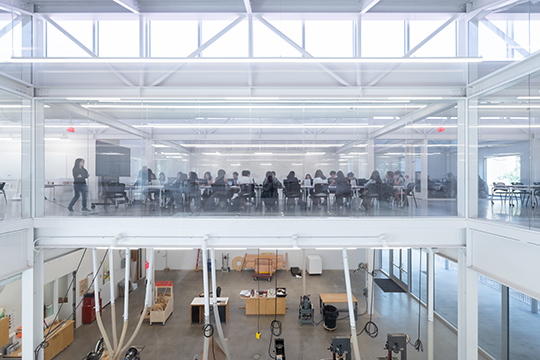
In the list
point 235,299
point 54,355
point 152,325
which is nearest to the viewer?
point 54,355

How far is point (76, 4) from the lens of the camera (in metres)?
5.57

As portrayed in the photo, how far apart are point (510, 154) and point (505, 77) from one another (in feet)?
4.86

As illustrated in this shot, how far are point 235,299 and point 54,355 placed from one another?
5138 mm

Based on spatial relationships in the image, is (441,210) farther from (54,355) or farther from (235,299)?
(54,355)

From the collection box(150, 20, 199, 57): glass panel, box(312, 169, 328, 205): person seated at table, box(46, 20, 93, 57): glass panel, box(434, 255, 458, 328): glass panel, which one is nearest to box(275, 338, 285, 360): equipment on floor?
box(312, 169, 328, 205): person seated at table

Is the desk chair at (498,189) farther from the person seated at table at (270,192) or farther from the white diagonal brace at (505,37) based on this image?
the person seated at table at (270,192)

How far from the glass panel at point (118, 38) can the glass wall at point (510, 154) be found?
7552 millimetres

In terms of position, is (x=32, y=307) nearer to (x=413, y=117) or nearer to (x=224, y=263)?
(x=224, y=263)

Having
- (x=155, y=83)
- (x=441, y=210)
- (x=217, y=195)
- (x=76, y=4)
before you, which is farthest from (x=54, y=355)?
(x=441, y=210)

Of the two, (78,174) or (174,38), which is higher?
(174,38)

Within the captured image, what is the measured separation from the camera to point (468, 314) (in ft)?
17.3

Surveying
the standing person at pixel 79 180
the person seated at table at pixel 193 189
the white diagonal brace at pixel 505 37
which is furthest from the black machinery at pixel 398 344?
the standing person at pixel 79 180

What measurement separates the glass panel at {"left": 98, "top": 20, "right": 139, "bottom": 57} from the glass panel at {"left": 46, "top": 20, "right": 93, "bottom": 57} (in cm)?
28

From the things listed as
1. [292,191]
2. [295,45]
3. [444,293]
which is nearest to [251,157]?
[292,191]
